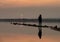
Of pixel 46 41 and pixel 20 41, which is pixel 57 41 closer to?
pixel 46 41

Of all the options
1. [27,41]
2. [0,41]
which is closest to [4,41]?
[0,41]

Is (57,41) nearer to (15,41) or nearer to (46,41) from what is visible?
(46,41)

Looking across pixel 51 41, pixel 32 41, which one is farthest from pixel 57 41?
pixel 32 41

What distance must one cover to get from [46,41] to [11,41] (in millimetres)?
2389

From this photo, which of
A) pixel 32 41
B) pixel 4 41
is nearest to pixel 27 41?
pixel 32 41

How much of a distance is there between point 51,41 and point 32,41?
130cm

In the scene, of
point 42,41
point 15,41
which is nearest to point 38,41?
point 42,41

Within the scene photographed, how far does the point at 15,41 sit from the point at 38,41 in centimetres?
158

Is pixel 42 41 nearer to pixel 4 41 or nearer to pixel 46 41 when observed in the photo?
pixel 46 41

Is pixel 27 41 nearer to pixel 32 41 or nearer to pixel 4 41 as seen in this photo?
pixel 32 41

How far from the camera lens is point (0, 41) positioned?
17.8m

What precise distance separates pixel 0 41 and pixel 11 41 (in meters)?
0.75

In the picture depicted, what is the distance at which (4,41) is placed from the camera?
697 inches

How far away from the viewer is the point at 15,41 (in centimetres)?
1777
